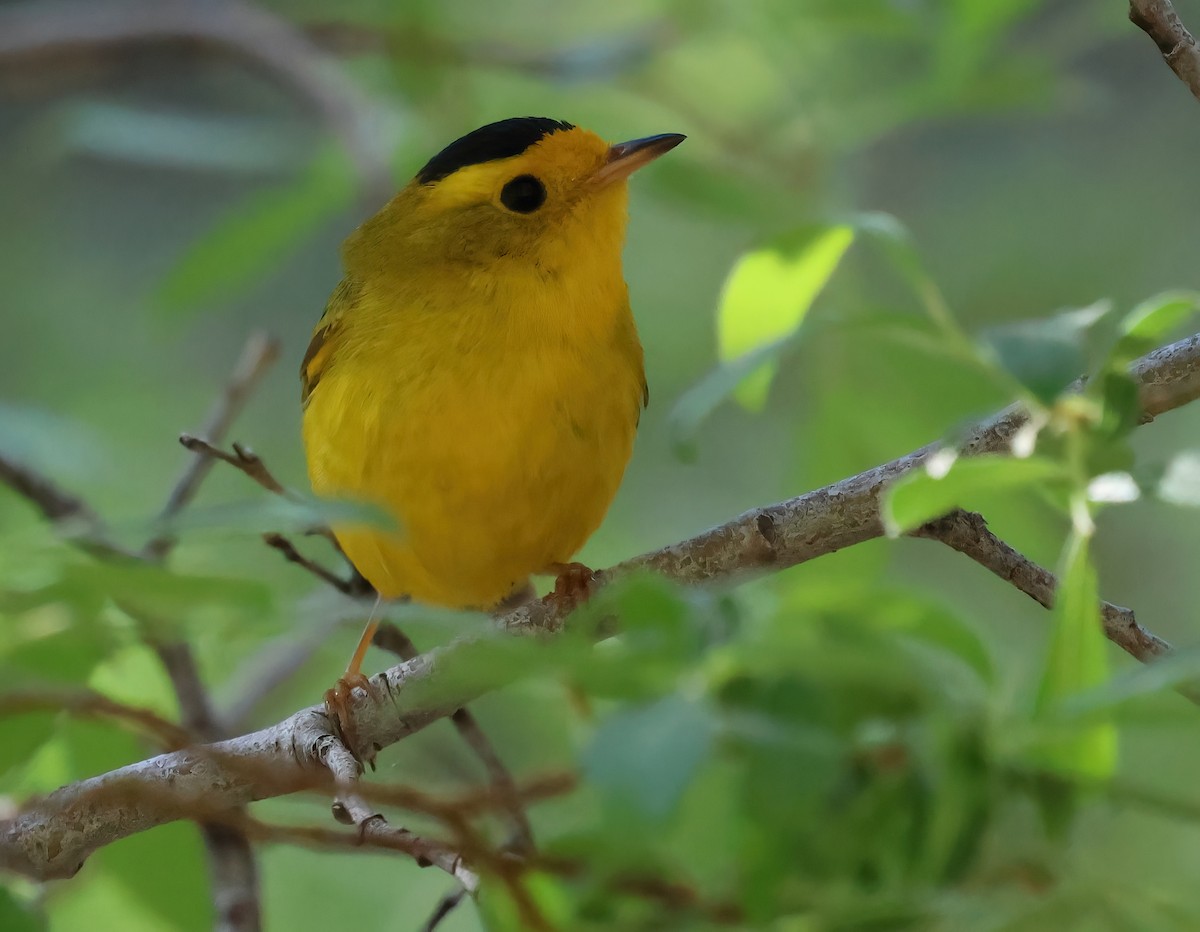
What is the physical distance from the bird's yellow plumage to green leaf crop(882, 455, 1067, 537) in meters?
1.51

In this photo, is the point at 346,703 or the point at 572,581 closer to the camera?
the point at 346,703

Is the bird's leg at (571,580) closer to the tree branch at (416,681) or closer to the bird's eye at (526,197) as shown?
the tree branch at (416,681)

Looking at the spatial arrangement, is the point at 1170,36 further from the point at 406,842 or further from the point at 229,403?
the point at 229,403

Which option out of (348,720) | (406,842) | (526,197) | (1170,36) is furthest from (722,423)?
(406,842)

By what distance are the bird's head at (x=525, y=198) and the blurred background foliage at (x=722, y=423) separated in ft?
0.53

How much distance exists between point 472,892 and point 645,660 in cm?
46

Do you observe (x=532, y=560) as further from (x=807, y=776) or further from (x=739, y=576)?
(x=807, y=776)

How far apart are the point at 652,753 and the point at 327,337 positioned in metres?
2.45

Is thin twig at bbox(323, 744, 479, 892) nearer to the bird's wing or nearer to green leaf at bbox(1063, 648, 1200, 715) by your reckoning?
green leaf at bbox(1063, 648, 1200, 715)

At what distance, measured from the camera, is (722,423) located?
20.3 feet

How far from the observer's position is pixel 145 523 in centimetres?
101

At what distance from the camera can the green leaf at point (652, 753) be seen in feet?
2.66

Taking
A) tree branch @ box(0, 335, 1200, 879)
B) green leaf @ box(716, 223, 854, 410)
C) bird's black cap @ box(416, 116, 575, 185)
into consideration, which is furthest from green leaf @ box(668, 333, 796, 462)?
bird's black cap @ box(416, 116, 575, 185)

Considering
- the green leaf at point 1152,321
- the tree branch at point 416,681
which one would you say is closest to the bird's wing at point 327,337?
the tree branch at point 416,681
